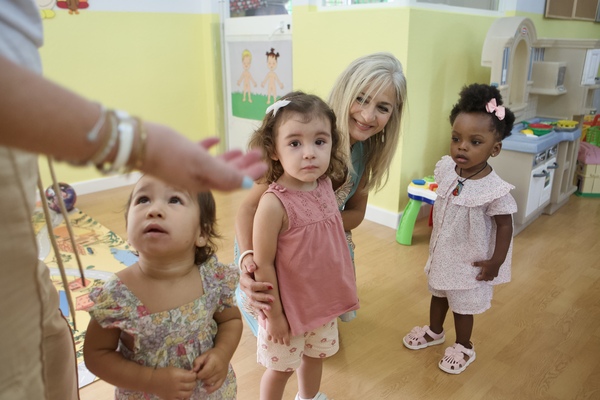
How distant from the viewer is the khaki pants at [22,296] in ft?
1.67

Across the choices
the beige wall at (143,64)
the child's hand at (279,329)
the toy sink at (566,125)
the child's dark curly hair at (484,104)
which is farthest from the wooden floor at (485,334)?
the beige wall at (143,64)

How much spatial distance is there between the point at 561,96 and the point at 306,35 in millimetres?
1843

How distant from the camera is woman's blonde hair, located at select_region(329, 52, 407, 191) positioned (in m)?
1.39

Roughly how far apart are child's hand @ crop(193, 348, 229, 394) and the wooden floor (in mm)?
455

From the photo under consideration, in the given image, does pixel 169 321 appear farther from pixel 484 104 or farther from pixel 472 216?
pixel 484 104

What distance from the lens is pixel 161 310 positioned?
83 centimetres

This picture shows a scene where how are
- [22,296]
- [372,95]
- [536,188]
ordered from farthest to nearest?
[536,188], [372,95], [22,296]

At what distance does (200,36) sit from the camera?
12.8ft

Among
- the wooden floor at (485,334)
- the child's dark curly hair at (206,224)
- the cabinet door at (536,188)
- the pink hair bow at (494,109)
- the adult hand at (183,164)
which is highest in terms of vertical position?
the adult hand at (183,164)

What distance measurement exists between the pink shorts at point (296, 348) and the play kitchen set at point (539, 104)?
76.0 inches

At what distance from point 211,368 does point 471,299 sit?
3.40 ft

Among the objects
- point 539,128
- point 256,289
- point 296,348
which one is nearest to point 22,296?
point 256,289

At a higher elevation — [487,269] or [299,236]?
[299,236]

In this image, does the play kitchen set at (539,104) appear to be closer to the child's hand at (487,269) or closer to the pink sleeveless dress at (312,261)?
the child's hand at (487,269)
